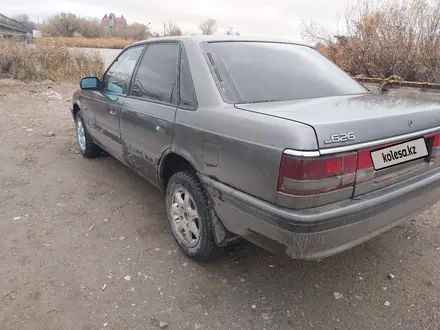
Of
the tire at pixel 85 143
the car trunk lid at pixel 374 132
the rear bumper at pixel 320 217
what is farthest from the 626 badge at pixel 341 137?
the tire at pixel 85 143

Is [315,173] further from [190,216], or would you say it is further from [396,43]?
[396,43]

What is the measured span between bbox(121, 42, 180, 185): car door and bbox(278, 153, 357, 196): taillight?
1.14 meters

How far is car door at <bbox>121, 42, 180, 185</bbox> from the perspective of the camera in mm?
2801

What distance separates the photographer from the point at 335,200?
6.20 ft

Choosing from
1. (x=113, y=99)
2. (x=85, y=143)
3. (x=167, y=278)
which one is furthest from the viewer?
(x=85, y=143)

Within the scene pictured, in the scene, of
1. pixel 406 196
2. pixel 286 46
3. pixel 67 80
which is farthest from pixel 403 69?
pixel 67 80

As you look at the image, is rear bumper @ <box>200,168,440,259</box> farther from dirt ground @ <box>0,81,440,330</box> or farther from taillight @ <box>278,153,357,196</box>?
dirt ground @ <box>0,81,440,330</box>

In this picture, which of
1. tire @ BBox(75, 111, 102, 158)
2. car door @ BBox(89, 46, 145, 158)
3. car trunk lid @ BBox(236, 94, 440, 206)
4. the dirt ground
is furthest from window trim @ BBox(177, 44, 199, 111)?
tire @ BBox(75, 111, 102, 158)

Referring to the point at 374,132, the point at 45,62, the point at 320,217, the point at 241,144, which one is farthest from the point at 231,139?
the point at 45,62

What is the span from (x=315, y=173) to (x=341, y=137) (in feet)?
0.76

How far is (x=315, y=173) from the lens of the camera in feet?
5.88

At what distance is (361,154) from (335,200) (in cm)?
28

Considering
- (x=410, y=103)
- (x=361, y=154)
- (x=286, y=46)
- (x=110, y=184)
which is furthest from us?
(x=110, y=184)

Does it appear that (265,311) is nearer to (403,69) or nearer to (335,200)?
(335,200)
